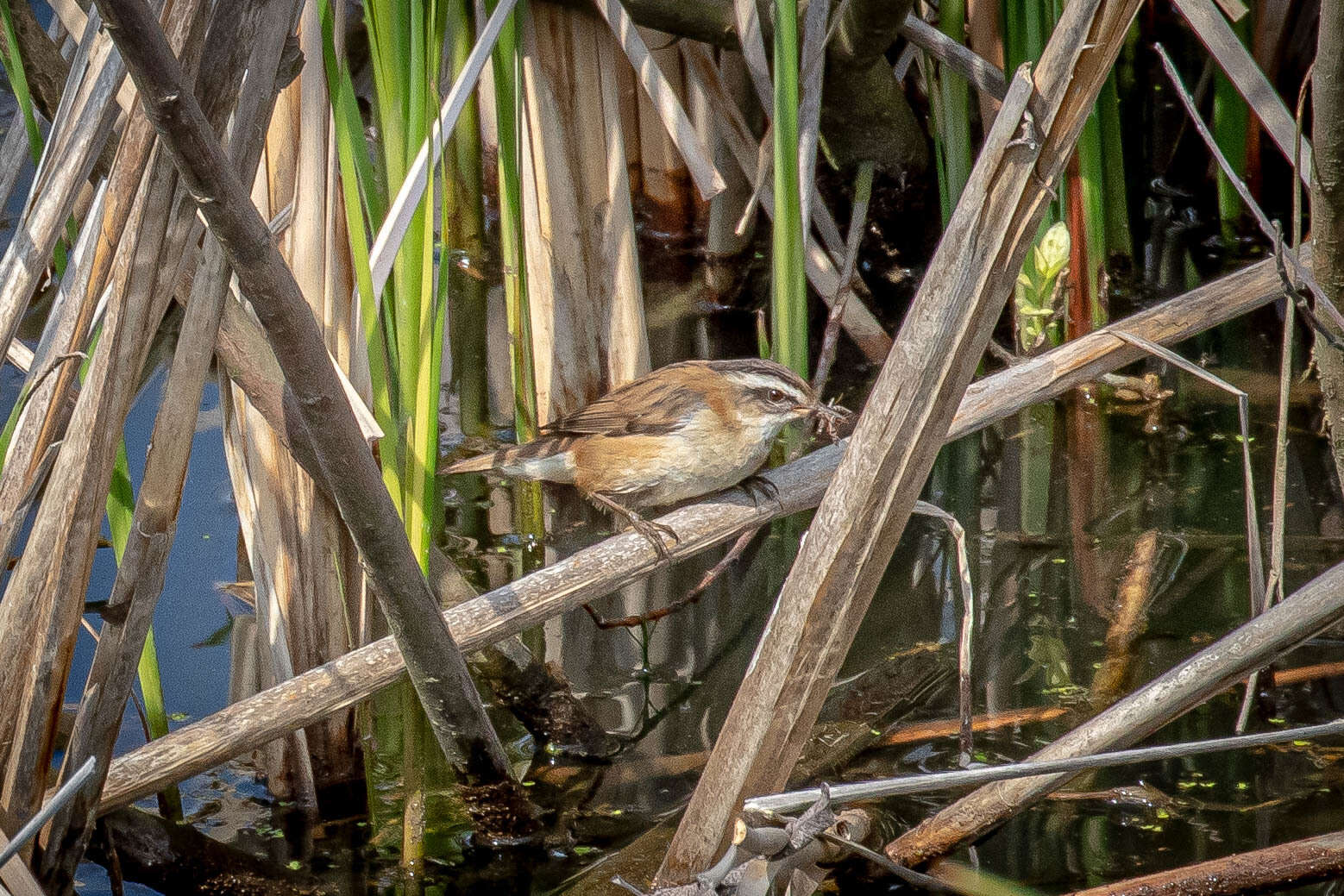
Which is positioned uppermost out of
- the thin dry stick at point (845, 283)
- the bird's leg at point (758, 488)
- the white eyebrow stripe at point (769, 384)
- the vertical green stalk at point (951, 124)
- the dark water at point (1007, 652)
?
the vertical green stalk at point (951, 124)

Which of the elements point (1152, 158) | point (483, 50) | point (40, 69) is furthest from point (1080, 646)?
point (1152, 158)

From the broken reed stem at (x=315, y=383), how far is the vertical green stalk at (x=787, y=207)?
187 cm

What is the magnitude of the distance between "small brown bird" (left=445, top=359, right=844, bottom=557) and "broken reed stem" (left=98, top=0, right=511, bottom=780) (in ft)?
3.61

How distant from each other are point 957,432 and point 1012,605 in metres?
0.88

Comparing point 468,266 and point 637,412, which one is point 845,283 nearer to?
point 637,412

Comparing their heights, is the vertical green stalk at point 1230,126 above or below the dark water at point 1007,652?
above

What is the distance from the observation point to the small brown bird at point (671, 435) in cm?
379

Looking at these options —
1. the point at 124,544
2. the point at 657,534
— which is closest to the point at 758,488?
the point at 657,534

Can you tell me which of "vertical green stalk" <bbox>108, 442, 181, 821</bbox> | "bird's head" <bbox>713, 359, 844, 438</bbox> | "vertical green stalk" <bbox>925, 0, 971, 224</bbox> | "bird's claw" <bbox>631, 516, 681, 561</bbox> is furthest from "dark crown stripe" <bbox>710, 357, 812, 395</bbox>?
"vertical green stalk" <bbox>108, 442, 181, 821</bbox>

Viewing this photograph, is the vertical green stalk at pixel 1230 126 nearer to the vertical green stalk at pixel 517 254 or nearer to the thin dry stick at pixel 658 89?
the thin dry stick at pixel 658 89

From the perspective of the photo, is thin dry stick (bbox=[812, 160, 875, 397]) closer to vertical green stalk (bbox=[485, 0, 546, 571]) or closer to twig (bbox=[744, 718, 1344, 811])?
vertical green stalk (bbox=[485, 0, 546, 571])

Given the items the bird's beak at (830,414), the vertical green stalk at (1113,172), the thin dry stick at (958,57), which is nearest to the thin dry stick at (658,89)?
the bird's beak at (830,414)

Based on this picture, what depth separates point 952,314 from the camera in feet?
6.31

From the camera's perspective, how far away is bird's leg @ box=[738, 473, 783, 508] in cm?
350
